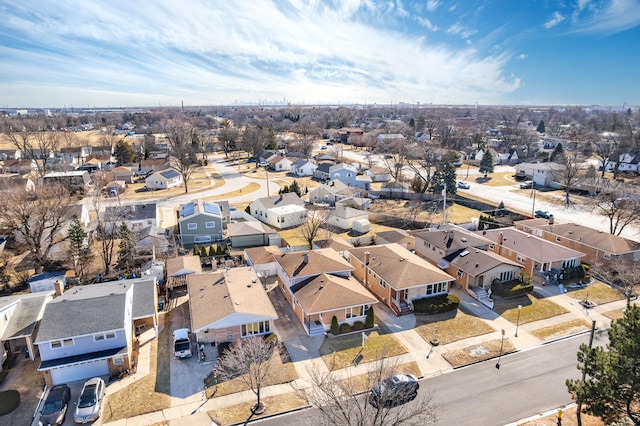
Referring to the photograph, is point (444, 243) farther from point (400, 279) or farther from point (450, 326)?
point (450, 326)

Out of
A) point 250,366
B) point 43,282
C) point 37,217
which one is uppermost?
point 37,217

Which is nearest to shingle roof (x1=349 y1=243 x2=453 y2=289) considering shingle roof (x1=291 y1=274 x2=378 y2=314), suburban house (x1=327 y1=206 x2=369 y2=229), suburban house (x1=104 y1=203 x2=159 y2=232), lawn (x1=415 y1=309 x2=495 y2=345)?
lawn (x1=415 y1=309 x2=495 y2=345)

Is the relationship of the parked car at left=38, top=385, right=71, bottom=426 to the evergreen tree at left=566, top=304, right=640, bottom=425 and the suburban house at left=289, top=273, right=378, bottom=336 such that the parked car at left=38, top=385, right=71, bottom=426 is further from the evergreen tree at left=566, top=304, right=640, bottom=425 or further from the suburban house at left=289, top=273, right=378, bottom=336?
the evergreen tree at left=566, top=304, right=640, bottom=425

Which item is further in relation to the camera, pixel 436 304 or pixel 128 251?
pixel 128 251

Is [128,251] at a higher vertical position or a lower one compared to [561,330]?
higher

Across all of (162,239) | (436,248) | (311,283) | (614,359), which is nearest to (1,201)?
(162,239)

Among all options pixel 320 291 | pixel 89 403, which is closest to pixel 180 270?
pixel 320 291

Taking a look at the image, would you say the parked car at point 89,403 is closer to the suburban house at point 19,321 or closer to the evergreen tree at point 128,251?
the suburban house at point 19,321
